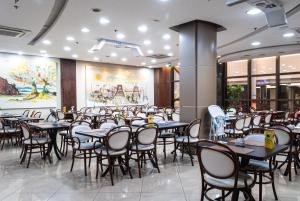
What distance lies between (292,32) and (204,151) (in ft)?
21.8

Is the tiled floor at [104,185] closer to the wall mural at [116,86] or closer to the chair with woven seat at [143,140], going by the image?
the chair with woven seat at [143,140]

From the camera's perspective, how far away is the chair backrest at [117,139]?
4023mm

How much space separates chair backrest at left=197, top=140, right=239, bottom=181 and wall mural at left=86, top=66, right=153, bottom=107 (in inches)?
423

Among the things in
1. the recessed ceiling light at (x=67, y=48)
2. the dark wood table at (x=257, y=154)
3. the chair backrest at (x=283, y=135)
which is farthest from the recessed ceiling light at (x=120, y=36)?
the dark wood table at (x=257, y=154)

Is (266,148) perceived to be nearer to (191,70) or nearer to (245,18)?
(191,70)

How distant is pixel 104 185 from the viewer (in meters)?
3.98

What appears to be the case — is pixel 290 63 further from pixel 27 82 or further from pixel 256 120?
pixel 27 82

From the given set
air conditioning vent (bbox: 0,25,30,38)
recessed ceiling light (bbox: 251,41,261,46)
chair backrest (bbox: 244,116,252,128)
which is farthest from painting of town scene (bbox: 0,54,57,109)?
recessed ceiling light (bbox: 251,41,261,46)

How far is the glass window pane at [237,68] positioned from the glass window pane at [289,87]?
1.84 m

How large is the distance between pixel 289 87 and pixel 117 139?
9.70m

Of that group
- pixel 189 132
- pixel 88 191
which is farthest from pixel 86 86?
pixel 88 191

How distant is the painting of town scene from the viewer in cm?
1019

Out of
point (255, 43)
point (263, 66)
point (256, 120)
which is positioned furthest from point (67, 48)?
point (263, 66)

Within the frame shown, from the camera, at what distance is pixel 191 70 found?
6336mm
